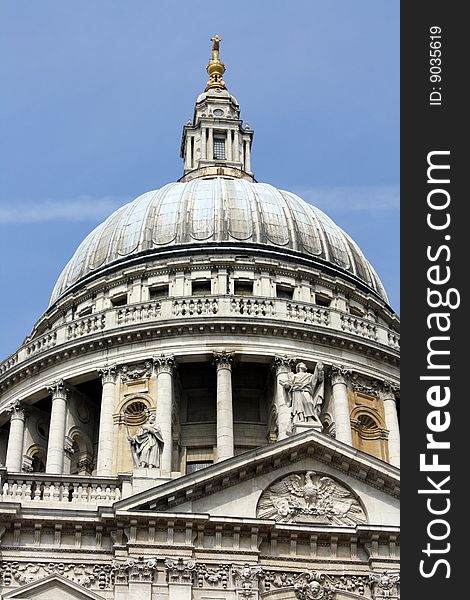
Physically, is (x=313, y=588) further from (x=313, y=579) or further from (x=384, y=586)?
(x=384, y=586)

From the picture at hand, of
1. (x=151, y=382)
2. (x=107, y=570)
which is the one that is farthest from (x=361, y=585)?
(x=151, y=382)

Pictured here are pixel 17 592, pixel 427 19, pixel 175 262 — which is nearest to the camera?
pixel 427 19

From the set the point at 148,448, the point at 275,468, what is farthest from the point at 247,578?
the point at 148,448

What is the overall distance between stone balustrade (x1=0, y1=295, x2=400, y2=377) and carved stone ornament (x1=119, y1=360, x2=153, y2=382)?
5.33 feet

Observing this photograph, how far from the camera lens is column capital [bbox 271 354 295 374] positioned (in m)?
49.4

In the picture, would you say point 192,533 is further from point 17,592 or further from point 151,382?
point 151,382

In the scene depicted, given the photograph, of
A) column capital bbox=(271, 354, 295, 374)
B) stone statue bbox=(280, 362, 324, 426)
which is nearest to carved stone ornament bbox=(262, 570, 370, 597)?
stone statue bbox=(280, 362, 324, 426)

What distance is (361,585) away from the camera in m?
32.7

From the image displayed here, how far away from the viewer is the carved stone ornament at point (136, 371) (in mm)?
49719

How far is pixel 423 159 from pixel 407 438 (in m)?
5.37

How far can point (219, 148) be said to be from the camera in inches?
2653

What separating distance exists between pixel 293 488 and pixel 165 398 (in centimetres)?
1476

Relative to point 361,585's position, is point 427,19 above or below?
above

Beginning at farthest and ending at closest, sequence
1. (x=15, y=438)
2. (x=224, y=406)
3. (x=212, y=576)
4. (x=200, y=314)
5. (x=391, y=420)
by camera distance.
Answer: (x=391, y=420) → (x=200, y=314) → (x=15, y=438) → (x=224, y=406) → (x=212, y=576)
